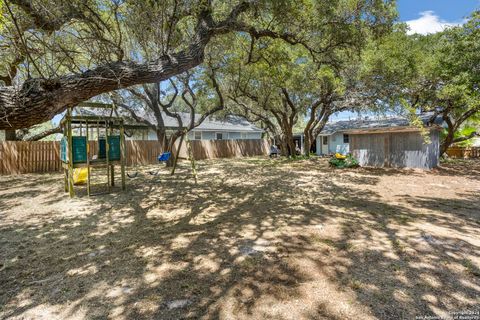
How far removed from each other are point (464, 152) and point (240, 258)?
84.9 ft

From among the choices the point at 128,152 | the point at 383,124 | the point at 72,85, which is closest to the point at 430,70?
the point at 383,124

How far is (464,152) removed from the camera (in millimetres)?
21312

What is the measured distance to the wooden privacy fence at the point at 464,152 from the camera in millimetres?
21047

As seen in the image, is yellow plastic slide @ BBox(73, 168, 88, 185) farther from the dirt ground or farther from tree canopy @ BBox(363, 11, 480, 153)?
tree canopy @ BBox(363, 11, 480, 153)

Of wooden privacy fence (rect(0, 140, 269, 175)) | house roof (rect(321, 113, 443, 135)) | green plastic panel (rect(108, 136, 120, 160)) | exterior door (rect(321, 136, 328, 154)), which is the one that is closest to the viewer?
green plastic panel (rect(108, 136, 120, 160))

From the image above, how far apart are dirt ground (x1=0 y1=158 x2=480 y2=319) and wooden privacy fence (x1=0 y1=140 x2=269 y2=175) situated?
7.59m

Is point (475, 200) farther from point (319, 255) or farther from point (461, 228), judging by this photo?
point (319, 255)

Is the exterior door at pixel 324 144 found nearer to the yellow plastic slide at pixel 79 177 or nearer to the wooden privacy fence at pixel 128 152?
the wooden privacy fence at pixel 128 152

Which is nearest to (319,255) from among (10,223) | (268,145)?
(10,223)

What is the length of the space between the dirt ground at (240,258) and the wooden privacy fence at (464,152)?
19.2 m

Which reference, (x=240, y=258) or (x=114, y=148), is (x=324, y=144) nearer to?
(x=114, y=148)

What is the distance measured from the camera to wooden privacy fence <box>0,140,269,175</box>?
12469 millimetres

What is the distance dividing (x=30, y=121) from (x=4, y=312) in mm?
2014

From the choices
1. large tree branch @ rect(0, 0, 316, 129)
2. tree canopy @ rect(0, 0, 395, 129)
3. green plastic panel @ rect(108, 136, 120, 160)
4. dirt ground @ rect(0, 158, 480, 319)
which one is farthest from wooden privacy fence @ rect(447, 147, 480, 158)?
green plastic panel @ rect(108, 136, 120, 160)
